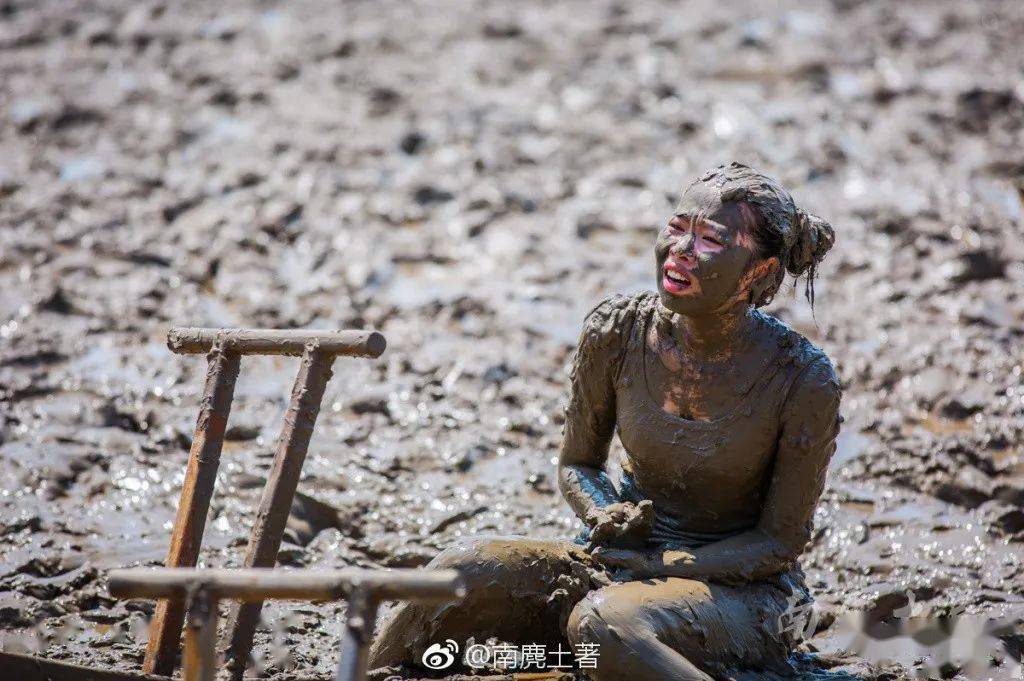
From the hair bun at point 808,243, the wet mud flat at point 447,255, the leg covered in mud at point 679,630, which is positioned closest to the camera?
the leg covered in mud at point 679,630

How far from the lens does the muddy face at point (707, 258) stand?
4238mm

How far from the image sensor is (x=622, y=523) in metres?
4.33

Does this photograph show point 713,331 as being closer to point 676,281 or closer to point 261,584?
point 676,281

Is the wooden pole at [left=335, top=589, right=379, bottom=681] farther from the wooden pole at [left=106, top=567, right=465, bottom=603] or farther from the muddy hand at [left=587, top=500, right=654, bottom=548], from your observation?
the muddy hand at [left=587, top=500, right=654, bottom=548]

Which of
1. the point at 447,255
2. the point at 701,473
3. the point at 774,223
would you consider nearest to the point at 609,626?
the point at 701,473

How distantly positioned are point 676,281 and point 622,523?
0.77 m

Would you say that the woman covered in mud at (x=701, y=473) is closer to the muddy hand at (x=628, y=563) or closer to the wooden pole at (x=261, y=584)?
the muddy hand at (x=628, y=563)

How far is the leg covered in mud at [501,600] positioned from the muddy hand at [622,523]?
97mm

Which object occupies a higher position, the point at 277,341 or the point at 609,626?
the point at 277,341

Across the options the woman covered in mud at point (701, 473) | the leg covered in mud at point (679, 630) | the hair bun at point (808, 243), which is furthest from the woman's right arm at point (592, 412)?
the hair bun at point (808, 243)

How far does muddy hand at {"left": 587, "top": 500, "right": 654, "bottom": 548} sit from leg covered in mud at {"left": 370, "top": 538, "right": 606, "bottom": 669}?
97 millimetres

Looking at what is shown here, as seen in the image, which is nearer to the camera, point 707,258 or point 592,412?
point 707,258

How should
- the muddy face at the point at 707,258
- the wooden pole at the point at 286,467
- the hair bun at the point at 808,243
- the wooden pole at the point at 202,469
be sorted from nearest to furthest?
the muddy face at the point at 707,258 < the hair bun at the point at 808,243 < the wooden pole at the point at 286,467 < the wooden pole at the point at 202,469

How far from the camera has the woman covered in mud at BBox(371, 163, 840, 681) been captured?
424 centimetres
